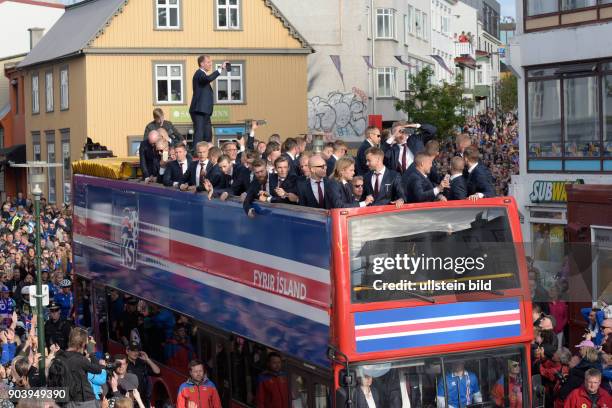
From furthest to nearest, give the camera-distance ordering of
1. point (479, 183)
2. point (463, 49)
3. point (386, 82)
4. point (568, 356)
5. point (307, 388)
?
point (463, 49), point (386, 82), point (568, 356), point (479, 183), point (307, 388)

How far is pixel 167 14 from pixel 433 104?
16766 millimetres

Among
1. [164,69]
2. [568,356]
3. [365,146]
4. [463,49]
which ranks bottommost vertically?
[568,356]

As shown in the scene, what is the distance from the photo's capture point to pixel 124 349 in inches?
784

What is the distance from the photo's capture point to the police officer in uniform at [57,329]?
21.4 metres

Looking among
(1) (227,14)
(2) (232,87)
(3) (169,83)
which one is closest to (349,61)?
(1) (227,14)

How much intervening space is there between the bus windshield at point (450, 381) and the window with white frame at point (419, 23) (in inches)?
2235

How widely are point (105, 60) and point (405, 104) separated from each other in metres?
17.8

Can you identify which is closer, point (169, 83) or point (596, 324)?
point (596, 324)

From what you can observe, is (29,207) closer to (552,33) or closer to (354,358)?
(552,33)

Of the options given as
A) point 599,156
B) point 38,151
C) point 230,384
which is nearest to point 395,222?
point 230,384

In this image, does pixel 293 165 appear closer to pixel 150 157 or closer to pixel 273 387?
pixel 273 387

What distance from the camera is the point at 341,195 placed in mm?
12750

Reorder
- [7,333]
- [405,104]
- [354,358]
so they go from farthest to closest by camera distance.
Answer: [405,104]
[7,333]
[354,358]

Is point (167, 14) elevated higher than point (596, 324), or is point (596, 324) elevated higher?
point (167, 14)
